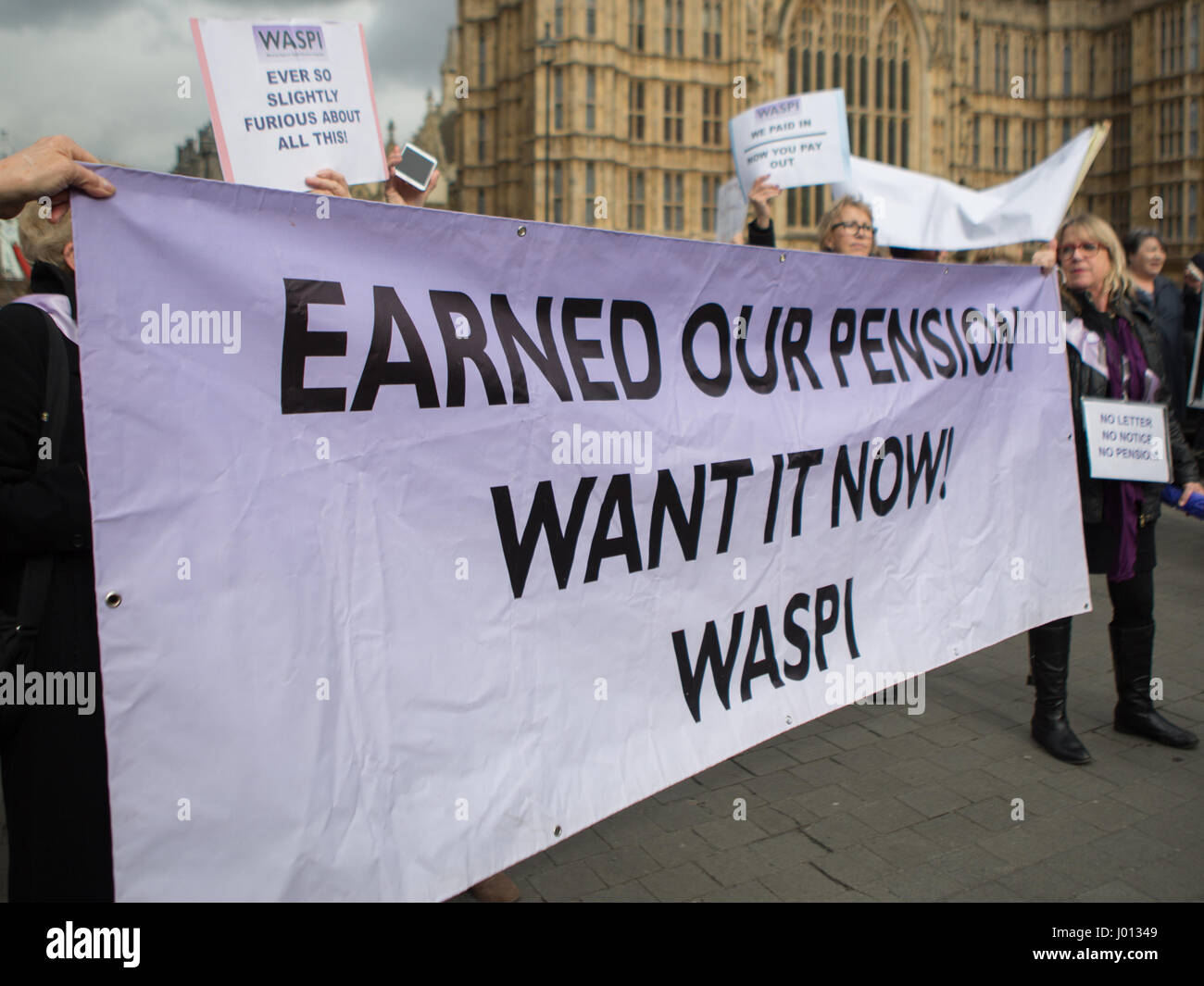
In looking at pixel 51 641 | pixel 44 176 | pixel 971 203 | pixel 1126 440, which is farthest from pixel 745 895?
pixel 971 203

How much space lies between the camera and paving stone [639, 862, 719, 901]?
2.88 meters

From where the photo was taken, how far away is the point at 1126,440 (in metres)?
3.90

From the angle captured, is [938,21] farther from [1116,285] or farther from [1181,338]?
[1116,285]

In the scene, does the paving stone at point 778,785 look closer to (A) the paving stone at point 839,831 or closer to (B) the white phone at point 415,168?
(A) the paving stone at point 839,831

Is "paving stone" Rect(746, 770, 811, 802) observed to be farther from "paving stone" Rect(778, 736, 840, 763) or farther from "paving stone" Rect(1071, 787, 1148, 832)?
"paving stone" Rect(1071, 787, 1148, 832)

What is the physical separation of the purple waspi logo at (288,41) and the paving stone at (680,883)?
2.88 meters

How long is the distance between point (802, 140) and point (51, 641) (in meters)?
4.57

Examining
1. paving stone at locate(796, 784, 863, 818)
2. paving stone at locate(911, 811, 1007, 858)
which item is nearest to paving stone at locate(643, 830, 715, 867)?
paving stone at locate(796, 784, 863, 818)

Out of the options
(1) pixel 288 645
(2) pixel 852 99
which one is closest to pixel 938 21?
(2) pixel 852 99

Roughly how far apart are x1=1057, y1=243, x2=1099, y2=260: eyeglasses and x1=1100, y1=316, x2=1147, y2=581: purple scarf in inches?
13.0

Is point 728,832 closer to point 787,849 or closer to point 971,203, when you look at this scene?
point 787,849

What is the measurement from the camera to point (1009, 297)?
4.07 metres

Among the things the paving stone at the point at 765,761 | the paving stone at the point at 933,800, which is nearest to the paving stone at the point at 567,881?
the paving stone at the point at 765,761

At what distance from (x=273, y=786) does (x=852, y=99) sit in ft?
168
